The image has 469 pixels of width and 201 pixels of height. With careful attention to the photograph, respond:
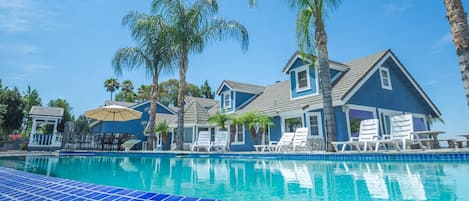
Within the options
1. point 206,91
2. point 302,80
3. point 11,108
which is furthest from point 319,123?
point 206,91

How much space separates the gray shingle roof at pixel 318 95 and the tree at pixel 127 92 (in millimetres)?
33412

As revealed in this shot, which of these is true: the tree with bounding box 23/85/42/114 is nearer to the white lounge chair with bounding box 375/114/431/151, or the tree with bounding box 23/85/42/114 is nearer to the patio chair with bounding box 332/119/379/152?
the patio chair with bounding box 332/119/379/152

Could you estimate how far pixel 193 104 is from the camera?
2238 cm

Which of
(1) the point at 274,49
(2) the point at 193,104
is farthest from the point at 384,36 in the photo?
(2) the point at 193,104

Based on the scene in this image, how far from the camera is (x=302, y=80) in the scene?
622 inches

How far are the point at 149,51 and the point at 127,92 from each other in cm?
3399

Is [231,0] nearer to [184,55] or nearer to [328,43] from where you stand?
[184,55]

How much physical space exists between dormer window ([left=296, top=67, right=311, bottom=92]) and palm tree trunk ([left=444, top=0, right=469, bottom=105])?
8.88 meters

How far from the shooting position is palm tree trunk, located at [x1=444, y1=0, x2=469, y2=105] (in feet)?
20.2

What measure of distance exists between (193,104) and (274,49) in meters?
9.10

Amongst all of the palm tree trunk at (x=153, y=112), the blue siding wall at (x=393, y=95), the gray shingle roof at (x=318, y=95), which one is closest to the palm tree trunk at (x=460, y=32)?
the gray shingle roof at (x=318, y=95)

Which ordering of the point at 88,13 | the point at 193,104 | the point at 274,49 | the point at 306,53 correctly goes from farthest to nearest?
the point at 193,104, the point at 274,49, the point at 88,13, the point at 306,53

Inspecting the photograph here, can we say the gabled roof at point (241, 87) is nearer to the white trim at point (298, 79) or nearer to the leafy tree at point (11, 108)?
the white trim at point (298, 79)

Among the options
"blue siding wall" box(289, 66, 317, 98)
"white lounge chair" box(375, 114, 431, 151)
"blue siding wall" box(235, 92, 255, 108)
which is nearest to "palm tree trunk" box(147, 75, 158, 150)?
"blue siding wall" box(235, 92, 255, 108)
